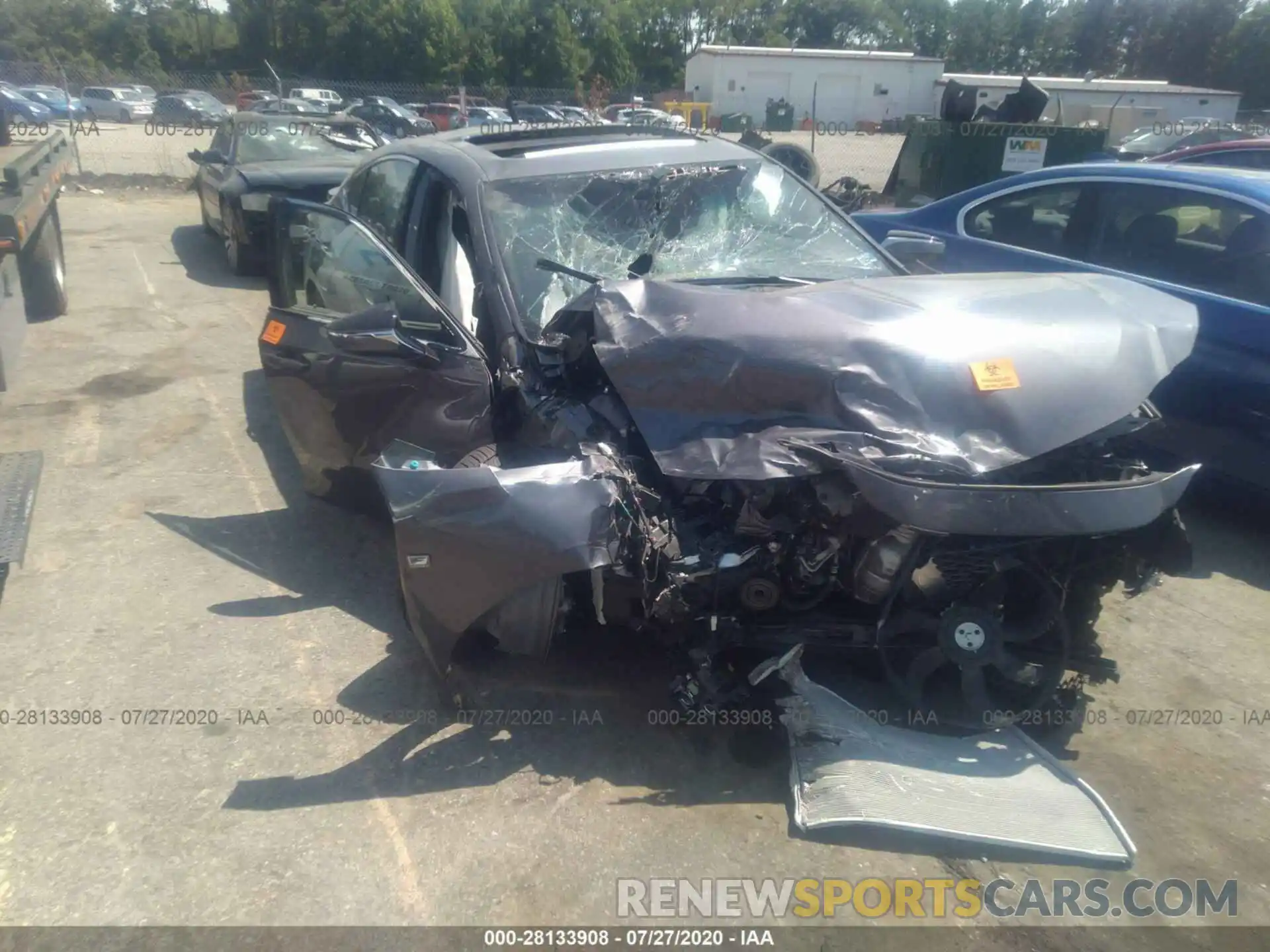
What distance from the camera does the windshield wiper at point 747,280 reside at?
13.0ft

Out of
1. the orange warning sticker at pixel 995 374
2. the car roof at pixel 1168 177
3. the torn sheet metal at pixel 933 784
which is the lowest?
the torn sheet metal at pixel 933 784

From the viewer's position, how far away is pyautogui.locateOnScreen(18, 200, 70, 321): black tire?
802 cm

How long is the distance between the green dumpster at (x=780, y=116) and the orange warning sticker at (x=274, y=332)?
36.1 m

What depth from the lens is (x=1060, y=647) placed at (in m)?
3.21

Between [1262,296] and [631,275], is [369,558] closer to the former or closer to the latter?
[631,275]

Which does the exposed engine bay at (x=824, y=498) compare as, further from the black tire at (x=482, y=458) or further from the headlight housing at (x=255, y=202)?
the headlight housing at (x=255, y=202)

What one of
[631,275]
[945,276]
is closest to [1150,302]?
[945,276]

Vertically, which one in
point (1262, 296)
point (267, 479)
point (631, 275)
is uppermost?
point (631, 275)

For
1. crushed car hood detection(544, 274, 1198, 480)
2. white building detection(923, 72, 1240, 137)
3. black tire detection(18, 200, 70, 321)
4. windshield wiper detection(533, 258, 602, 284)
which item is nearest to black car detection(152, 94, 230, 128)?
black tire detection(18, 200, 70, 321)

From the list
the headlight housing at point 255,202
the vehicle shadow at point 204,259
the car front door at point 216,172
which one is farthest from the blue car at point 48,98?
the headlight housing at point 255,202

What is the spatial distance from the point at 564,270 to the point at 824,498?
1.44 metres

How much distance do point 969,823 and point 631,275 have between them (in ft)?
7.66

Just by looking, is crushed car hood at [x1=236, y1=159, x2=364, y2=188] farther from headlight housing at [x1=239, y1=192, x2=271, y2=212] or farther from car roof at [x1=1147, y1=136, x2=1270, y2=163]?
car roof at [x1=1147, y1=136, x2=1270, y2=163]

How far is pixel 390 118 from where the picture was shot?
27.4m
